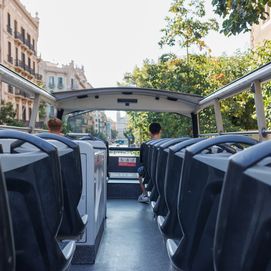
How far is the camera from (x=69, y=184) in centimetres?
263

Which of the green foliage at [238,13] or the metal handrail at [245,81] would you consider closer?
the metal handrail at [245,81]

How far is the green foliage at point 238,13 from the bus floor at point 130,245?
9.00 feet

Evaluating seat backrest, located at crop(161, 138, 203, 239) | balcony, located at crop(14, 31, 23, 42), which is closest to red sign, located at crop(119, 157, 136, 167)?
seat backrest, located at crop(161, 138, 203, 239)

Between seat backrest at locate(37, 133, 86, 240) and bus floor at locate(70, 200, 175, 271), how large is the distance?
1364 millimetres

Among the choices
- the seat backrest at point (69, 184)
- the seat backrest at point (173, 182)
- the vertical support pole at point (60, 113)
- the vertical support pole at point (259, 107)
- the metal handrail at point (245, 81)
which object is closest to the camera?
the seat backrest at point (173, 182)

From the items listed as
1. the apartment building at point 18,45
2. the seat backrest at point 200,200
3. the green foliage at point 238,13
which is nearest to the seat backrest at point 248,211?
the seat backrest at point 200,200

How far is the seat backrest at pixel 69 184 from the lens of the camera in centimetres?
257

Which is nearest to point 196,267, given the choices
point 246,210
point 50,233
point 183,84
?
point 50,233

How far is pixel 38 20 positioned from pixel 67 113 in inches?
2104

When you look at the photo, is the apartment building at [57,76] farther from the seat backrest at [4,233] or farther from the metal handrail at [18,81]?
the seat backrest at [4,233]

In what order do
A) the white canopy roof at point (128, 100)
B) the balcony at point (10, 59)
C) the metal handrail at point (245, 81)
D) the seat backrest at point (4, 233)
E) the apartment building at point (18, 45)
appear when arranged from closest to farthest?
the seat backrest at point (4, 233), the metal handrail at point (245, 81), the white canopy roof at point (128, 100), the apartment building at point (18, 45), the balcony at point (10, 59)

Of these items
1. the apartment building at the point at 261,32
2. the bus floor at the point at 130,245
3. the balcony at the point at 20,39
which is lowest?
the bus floor at the point at 130,245

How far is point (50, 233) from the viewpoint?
6.34 feet

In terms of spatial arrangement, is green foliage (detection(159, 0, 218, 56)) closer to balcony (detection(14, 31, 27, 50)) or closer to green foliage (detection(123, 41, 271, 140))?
green foliage (detection(123, 41, 271, 140))
